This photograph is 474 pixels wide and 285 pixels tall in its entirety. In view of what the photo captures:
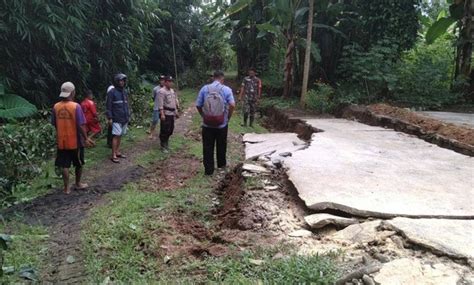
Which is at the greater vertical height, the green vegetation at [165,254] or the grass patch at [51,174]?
the green vegetation at [165,254]

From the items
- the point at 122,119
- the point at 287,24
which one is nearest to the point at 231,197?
the point at 122,119

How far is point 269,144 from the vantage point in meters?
9.28

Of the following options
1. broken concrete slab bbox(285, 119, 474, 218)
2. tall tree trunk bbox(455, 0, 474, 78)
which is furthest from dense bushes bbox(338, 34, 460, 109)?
broken concrete slab bbox(285, 119, 474, 218)

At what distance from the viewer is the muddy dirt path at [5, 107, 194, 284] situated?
12.5 feet

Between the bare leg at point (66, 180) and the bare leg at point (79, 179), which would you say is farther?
the bare leg at point (79, 179)

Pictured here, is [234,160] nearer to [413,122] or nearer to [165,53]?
[413,122]

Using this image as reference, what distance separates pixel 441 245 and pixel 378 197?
49.5 inches

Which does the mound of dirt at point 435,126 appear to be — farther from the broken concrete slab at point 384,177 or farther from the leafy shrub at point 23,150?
the leafy shrub at point 23,150

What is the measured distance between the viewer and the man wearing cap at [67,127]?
5934 mm

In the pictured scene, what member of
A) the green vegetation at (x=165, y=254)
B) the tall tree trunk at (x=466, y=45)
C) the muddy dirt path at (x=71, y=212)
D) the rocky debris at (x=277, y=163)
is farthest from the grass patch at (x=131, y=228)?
the tall tree trunk at (x=466, y=45)

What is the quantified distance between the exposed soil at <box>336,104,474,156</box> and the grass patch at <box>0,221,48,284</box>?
645cm

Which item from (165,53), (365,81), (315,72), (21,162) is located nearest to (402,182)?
(21,162)

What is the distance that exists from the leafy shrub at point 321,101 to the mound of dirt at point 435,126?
301 cm

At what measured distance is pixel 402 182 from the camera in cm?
526
